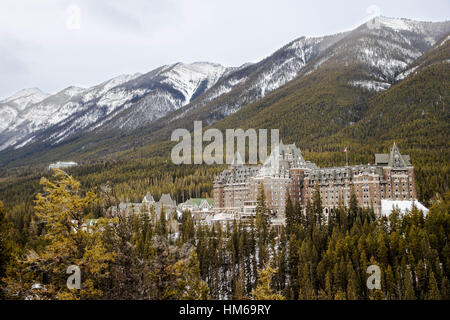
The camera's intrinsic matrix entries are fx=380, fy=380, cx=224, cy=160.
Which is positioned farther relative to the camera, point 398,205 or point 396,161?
point 396,161

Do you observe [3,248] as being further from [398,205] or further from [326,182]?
[326,182]

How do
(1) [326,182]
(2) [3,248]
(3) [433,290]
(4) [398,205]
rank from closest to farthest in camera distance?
(2) [3,248] → (3) [433,290] → (4) [398,205] → (1) [326,182]

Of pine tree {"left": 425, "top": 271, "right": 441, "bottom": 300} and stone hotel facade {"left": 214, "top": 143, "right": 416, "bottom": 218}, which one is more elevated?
stone hotel facade {"left": 214, "top": 143, "right": 416, "bottom": 218}

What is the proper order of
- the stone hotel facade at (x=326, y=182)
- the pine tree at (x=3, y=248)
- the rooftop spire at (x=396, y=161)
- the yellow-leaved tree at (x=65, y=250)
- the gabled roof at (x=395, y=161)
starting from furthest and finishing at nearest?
the gabled roof at (x=395, y=161) → the rooftop spire at (x=396, y=161) → the stone hotel facade at (x=326, y=182) → the pine tree at (x=3, y=248) → the yellow-leaved tree at (x=65, y=250)

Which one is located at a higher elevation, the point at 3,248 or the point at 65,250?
the point at 65,250

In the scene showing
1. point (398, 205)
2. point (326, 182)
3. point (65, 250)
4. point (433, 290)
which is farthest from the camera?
point (326, 182)

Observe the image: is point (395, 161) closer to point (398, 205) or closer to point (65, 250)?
point (398, 205)

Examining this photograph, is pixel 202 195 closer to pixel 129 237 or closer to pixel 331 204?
pixel 331 204

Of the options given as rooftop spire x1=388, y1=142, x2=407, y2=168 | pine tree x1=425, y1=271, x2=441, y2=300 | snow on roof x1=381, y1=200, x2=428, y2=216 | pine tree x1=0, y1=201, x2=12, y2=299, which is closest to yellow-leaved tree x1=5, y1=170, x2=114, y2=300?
pine tree x1=0, y1=201, x2=12, y2=299

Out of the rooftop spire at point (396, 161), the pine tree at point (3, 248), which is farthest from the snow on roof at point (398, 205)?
the pine tree at point (3, 248)

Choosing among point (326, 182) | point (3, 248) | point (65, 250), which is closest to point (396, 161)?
point (326, 182)

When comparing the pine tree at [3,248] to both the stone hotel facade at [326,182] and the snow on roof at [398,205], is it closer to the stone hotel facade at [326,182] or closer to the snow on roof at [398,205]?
the stone hotel facade at [326,182]

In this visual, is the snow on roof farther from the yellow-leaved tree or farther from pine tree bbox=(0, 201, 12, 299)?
the yellow-leaved tree

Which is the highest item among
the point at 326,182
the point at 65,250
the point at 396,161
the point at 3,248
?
the point at 396,161
